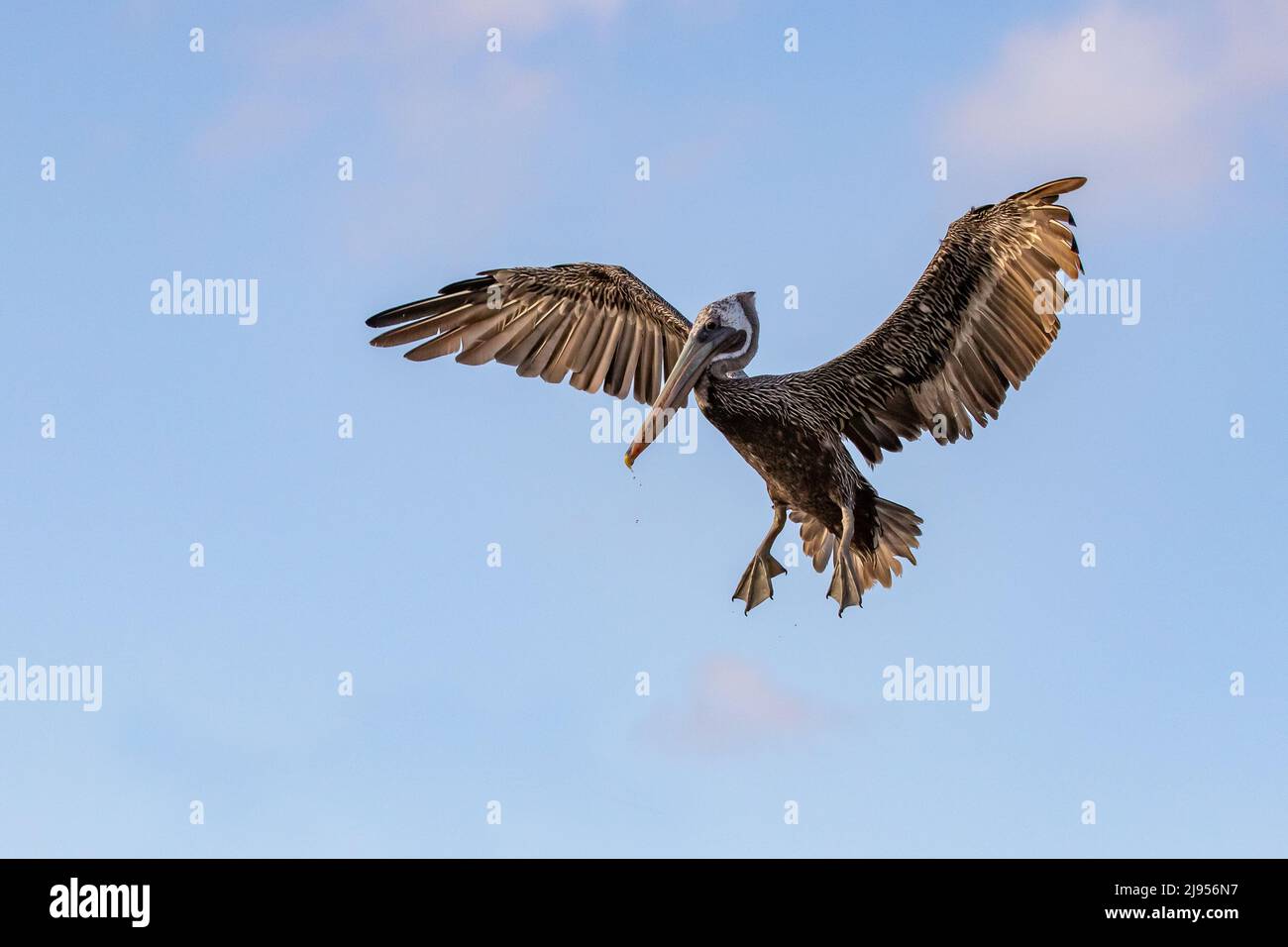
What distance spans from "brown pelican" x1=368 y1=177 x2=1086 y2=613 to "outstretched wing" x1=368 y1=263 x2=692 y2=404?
0.04 ft

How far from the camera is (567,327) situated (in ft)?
47.5

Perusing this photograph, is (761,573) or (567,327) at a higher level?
(567,327)

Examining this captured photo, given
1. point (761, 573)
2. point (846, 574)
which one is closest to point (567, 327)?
point (761, 573)

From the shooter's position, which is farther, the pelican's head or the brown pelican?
the brown pelican

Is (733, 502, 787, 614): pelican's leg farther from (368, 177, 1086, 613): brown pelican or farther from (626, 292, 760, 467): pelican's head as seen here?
(626, 292, 760, 467): pelican's head

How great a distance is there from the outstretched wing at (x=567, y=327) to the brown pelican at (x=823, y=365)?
0.5 inches

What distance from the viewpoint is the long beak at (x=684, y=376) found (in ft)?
40.4

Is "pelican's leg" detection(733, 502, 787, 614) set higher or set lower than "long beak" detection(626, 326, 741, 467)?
lower

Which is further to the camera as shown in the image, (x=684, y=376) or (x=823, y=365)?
(x=823, y=365)

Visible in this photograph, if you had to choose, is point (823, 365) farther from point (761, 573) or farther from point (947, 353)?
point (761, 573)

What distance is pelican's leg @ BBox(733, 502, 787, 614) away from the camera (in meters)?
13.6

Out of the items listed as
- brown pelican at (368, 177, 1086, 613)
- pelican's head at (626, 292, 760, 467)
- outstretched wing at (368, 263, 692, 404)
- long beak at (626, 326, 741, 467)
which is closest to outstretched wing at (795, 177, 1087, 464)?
brown pelican at (368, 177, 1086, 613)

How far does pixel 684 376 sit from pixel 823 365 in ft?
5.01
